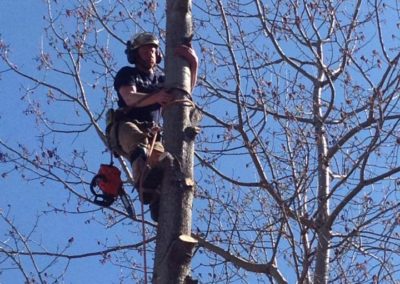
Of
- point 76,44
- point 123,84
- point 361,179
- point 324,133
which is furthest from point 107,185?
point 76,44

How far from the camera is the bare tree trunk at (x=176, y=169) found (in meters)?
3.33

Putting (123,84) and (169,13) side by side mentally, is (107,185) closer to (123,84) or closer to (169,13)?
(123,84)

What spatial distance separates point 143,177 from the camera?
3.79m

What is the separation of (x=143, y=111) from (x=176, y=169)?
1.08m

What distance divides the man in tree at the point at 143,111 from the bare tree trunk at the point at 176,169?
0.07 metres

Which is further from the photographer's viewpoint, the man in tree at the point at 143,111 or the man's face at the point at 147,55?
the man's face at the point at 147,55

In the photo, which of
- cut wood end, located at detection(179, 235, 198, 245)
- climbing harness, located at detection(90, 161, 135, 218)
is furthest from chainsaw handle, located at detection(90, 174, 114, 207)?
cut wood end, located at detection(179, 235, 198, 245)

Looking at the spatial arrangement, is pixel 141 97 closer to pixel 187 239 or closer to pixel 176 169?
pixel 176 169

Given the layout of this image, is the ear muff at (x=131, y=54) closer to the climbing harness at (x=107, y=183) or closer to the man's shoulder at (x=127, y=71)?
the man's shoulder at (x=127, y=71)

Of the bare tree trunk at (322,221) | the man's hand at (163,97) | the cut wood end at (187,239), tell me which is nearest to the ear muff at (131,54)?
the man's hand at (163,97)

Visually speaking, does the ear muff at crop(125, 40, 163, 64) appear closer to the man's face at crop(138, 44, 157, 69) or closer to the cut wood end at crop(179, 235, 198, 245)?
the man's face at crop(138, 44, 157, 69)

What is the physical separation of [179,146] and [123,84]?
940mm

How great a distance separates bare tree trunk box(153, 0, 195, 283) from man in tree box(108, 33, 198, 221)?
0.07 metres

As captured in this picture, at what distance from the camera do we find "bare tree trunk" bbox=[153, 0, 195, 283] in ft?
10.9
